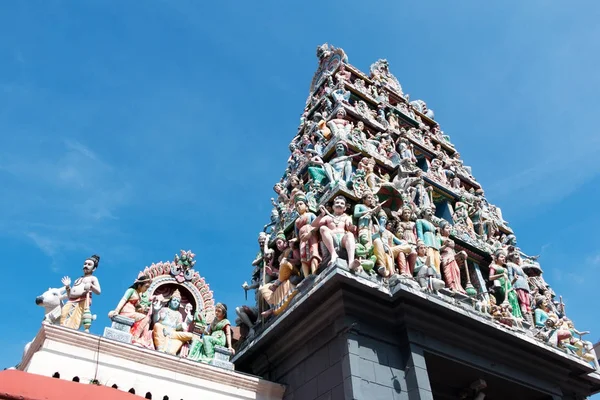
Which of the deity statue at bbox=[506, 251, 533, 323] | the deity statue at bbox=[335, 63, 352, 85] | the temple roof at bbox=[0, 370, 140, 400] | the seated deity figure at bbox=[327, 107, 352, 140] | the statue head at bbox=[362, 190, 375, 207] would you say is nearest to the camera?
the temple roof at bbox=[0, 370, 140, 400]

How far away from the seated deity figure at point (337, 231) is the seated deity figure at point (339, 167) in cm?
125

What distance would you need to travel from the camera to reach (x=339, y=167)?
14.4 metres

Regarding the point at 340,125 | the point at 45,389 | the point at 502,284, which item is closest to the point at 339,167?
the point at 340,125

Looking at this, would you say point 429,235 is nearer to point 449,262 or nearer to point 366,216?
point 449,262

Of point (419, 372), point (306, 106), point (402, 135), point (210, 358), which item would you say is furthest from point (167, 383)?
point (306, 106)

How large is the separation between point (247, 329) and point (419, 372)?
16.5 ft

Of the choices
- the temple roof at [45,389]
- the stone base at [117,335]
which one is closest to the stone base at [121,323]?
the stone base at [117,335]

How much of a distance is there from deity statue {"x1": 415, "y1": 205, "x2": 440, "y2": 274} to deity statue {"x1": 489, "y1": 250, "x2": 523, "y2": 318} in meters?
2.56

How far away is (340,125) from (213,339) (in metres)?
8.09

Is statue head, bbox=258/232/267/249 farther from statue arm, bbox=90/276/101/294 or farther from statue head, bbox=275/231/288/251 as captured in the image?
statue arm, bbox=90/276/101/294

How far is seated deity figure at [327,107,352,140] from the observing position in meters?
15.7

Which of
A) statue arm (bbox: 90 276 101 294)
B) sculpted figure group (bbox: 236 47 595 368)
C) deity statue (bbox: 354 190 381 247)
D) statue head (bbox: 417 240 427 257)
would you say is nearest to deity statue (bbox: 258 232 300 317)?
sculpted figure group (bbox: 236 47 595 368)

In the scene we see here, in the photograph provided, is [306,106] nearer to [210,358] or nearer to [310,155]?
[310,155]

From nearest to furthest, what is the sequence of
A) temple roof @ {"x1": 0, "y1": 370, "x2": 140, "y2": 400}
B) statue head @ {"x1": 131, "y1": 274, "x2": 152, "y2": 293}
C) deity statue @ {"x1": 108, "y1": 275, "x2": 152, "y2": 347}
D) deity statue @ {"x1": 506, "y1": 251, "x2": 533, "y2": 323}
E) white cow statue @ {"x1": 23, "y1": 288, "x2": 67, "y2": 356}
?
temple roof @ {"x1": 0, "y1": 370, "x2": 140, "y2": 400}, white cow statue @ {"x1": 23, "y1": 288, "x2": 67, "y2": 356}, deity statue @ {"x1": 108, "y1": 275, "x2": 152, "y2": 347}, statue head @ {"x1": 131, "y1": 274, "x2": 152, "y2": 293}, deity statue @ {"x1": 506, "y1": 251, "x2": 533, "y2": 323}
